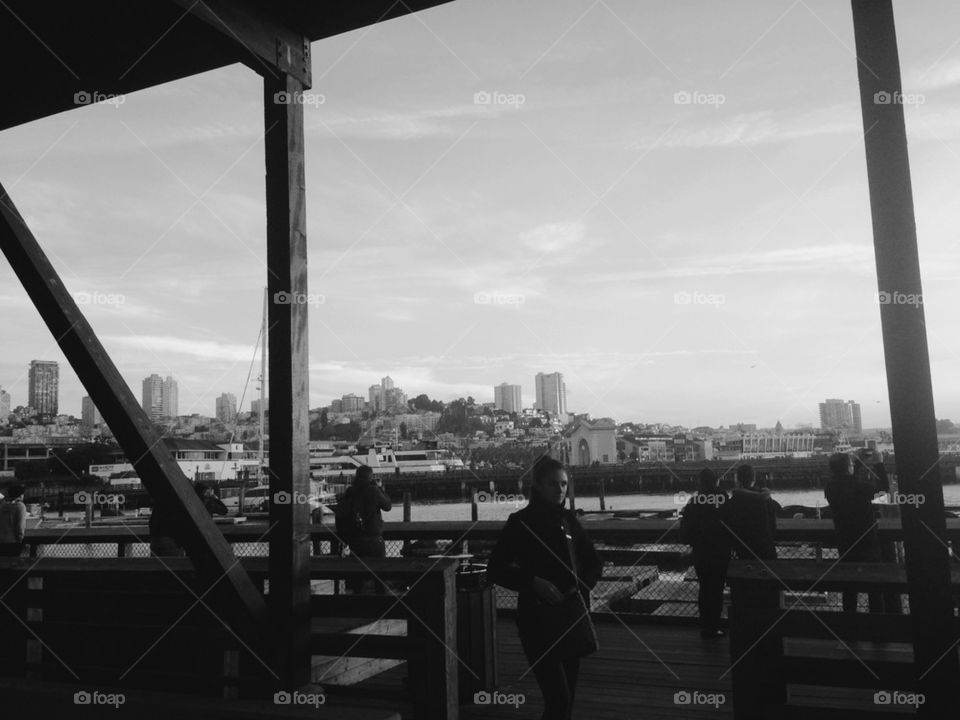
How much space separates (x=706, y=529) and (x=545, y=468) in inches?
136

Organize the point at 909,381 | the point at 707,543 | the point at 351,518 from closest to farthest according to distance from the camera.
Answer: the point at 909,381, the point at 707,543, the point at 351,518

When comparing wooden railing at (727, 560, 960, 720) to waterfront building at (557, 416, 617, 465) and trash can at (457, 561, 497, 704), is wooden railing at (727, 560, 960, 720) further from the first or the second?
waterfront building at (557, 416, 617, 465)

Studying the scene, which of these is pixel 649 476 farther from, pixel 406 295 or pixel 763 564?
pixel 763 564

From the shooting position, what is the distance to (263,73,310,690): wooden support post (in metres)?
3.32

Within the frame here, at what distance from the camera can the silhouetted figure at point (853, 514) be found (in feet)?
18.4

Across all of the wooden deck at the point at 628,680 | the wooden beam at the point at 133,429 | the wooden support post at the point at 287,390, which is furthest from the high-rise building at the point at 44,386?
the wooden support post at the point at 287,390

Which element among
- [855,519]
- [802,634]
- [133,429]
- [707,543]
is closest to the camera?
[802,634]

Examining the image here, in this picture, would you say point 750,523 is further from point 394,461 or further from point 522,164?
point 394,461

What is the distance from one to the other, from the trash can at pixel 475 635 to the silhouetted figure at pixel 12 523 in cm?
499

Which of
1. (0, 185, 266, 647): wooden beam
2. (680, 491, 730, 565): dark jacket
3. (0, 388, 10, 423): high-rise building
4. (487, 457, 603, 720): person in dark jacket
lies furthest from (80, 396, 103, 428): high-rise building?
(680, 491, 730, 565): dark jacket

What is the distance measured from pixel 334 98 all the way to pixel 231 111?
214 centimetres

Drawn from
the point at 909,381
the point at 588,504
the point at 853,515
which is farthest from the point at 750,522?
the point at 588,504

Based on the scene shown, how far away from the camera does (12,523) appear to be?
23.2 ft

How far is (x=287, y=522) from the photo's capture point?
332 cm
